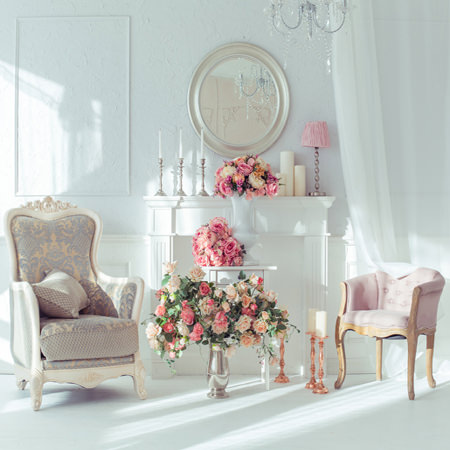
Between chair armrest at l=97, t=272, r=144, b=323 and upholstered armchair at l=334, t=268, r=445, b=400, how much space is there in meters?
1.29

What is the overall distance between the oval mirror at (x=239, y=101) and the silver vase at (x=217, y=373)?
1499mm

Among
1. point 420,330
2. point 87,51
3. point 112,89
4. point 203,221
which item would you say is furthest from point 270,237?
point 87,51

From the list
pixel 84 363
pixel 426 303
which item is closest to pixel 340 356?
pixel 426 303

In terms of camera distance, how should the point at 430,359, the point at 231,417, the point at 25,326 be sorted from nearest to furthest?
1. the point at 231,417
2. the point at 25,326
3. the point at 430,359

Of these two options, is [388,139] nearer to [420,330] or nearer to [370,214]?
[370,214]

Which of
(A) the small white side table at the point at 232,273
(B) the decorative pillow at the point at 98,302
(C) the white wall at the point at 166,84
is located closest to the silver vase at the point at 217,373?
(A) the small white side table at the point at 232,273

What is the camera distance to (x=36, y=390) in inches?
130

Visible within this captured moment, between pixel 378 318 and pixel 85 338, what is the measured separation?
5.68 ft

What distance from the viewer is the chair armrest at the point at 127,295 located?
364 centimetres

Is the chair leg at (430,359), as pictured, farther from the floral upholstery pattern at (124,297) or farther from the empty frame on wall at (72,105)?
the empty frame on wall at (72,105)

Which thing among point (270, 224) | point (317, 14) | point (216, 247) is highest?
point (317, 14)

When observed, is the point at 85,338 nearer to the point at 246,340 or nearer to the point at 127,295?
the point at 127,295

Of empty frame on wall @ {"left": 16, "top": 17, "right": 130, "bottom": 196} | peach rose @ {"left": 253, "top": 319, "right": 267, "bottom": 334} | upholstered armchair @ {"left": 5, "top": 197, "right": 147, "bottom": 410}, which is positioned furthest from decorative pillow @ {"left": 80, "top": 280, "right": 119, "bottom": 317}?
peach rose @ {"left": 253, "top": 319, "right": 267, "bottom": 334}

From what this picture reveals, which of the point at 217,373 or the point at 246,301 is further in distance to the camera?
the point at 217,373
